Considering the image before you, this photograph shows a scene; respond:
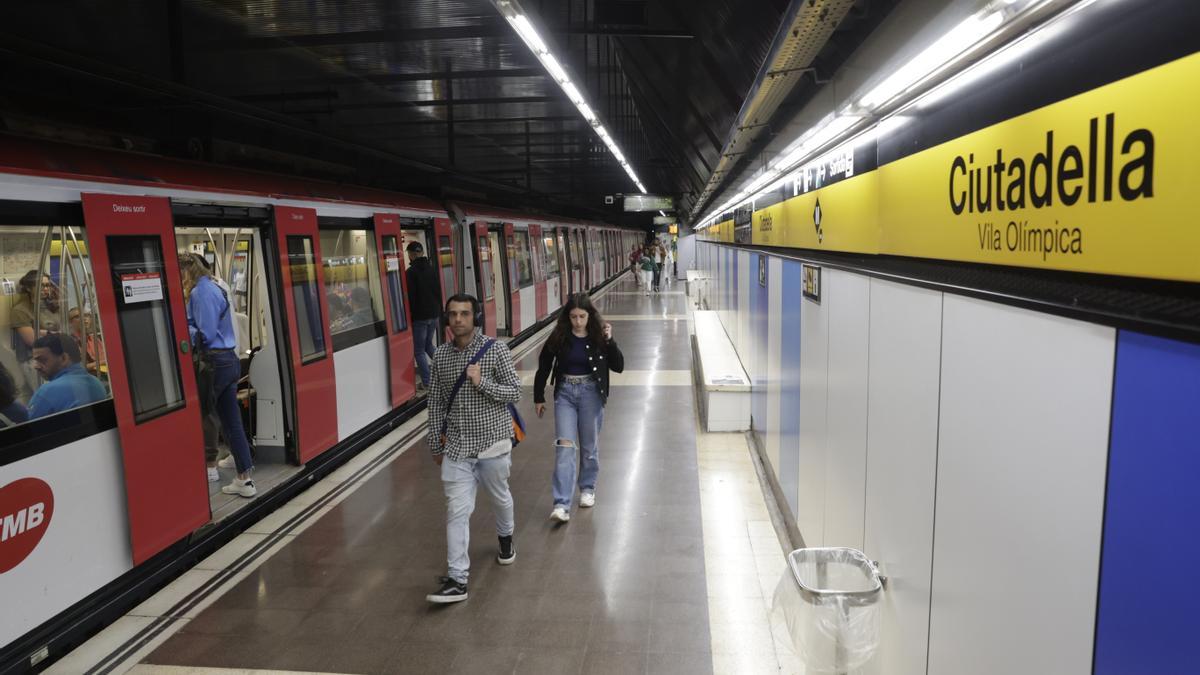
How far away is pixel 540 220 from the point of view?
1599 centimetres

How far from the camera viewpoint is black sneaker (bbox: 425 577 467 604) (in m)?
3.93

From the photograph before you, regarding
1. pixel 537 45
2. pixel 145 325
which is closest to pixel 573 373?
pixel 537 45

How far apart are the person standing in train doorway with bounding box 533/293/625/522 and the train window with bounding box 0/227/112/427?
2.44 m

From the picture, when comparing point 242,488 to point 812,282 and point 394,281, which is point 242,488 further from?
point 812,282

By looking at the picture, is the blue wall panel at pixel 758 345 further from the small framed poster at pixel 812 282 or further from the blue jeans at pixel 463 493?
the blue jeans at pixel 463 493

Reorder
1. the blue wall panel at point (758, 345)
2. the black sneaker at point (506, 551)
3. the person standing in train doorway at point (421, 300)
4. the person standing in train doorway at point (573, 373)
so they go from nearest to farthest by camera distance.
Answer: the black sneaker at point (506, 551)
the person standing in train doorway at point (573, 373)
the blue wall panel at point (758, 345)
the person standing in train doorway at point (421, 300)

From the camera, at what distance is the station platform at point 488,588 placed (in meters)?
3.47

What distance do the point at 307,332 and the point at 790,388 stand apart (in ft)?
12.1

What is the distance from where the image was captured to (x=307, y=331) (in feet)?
19.7

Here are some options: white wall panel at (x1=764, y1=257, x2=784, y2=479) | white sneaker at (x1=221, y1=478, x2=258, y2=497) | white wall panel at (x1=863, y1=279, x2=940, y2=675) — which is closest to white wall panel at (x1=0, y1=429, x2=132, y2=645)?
white sneaker at (x1=221, y1=478, x2=258, y2=497)

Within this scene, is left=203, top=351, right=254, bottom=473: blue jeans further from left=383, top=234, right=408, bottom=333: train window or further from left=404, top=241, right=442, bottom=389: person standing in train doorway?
left=404, top=241, right=442, bottom=389: person standing in train doorway

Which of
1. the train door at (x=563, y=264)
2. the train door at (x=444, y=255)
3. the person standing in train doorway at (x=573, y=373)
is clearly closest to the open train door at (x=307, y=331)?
the person standing in train doorway at (x=573, y=373)

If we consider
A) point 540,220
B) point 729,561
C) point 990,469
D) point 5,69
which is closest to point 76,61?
point 5,69

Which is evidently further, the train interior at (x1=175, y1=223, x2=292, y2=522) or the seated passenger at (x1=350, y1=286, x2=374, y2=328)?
the seated passenger at (x1=350, y1=286, x2=374, y2=328)
